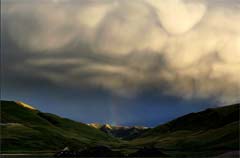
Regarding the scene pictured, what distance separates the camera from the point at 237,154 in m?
111

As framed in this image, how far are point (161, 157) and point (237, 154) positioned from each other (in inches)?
2030

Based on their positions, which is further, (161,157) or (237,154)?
(161,157)

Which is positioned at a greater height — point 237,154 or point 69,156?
point 69,156

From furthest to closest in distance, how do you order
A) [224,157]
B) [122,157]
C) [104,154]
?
1. [104,154]
2. [122,157]
3. [224,157]

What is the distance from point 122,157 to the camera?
6294 inches

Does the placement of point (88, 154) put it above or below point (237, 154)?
above

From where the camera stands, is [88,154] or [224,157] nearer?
[224,157]

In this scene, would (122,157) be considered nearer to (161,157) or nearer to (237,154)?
(161,157)

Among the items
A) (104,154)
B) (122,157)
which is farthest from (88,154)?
(122,157)

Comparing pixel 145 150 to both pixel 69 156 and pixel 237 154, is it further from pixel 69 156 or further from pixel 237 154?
pixel 237 154

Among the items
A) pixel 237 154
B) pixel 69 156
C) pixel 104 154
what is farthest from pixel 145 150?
pixel 237 154

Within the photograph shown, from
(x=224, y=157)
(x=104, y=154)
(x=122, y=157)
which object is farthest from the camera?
(x=104, y=154)

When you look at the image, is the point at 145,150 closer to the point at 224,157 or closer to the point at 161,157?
the point at 161,157

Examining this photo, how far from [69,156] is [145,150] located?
26.2 meters
